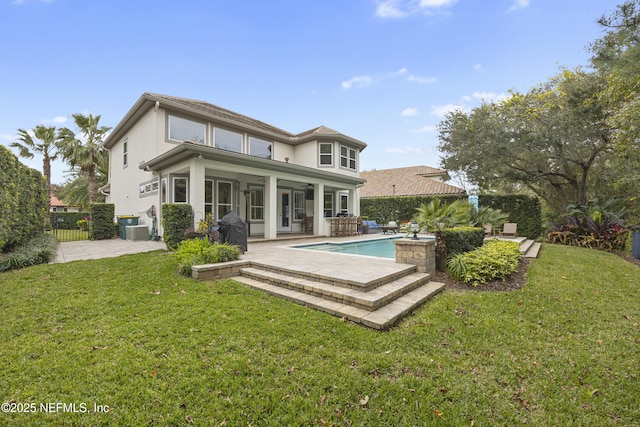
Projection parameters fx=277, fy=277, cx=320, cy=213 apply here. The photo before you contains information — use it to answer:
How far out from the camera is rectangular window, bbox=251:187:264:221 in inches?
561

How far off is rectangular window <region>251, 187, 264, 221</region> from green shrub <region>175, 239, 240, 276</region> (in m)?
7.68

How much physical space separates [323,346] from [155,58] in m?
15.0

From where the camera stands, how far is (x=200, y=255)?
618 cm

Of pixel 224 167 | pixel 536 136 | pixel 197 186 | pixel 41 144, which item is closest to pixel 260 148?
pixel 224 167

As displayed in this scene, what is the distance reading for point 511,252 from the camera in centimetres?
668

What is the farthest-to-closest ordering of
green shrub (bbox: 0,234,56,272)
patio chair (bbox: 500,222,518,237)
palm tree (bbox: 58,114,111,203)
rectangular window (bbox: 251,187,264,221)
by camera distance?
palm tree (bbox: 58,114,111,203)
rectangular window (bbox: 251,187,264,221)
patio chair (bbox: 500,222,518,237)
green shrub (bbox: 0,234,56,272)

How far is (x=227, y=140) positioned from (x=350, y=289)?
1195 cm

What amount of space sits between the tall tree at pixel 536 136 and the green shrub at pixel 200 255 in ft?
49.7

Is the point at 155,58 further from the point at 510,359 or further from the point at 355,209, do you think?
the point at 510,359

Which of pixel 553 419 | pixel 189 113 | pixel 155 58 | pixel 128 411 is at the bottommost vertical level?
pixel 553 419

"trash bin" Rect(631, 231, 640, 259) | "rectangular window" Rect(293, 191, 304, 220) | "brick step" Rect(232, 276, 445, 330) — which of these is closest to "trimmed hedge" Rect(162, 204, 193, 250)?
"brick step" Rect(232, 276, 445, 330)

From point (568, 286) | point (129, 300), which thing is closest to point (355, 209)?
point (568, 286)

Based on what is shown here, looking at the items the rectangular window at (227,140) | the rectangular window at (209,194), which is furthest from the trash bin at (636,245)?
the rectangular window at (227,140)

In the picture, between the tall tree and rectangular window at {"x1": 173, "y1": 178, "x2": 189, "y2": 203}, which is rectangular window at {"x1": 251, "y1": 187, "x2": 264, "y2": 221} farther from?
the tall tree
